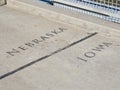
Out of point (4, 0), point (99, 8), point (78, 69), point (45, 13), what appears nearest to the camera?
point (78, 69)

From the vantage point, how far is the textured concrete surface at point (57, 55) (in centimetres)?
485

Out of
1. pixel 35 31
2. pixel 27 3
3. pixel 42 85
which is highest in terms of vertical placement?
pixel 27 3

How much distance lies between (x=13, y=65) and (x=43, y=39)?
3.93ft

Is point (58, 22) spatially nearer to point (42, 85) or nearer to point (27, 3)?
point (27, 3)

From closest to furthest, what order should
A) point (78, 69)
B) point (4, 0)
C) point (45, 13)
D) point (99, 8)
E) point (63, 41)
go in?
point (78, 69)
point (63, 41)
point (99, 8)
point (45, 13)
point (4, 0)

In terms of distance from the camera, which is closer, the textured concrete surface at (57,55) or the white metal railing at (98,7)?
the textured concrete surface at (57,55)

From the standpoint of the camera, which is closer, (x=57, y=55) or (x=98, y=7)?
(x=57, y=55)

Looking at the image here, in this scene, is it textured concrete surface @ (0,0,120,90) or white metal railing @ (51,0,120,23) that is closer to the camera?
textured concrete surface @ (0,0,120,90)

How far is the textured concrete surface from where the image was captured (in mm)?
4852

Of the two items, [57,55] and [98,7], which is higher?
[98,7]

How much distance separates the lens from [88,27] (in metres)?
6.62

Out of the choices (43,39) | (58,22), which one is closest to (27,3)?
(58,22)

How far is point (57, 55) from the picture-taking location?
5.71 meters

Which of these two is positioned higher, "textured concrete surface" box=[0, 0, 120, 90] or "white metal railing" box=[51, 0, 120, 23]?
"white metal railing" box=[51, 0, 120, 23]
